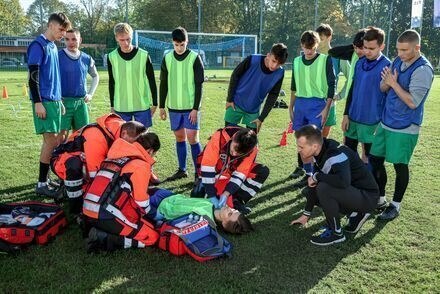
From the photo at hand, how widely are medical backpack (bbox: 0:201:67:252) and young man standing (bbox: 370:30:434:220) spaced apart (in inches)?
133

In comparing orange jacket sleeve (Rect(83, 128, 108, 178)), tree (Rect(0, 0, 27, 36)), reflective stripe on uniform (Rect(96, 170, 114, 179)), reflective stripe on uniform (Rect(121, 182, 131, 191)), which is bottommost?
reflective stripe on uniform (Rect(121, 182, 131, 191))

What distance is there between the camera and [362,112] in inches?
198

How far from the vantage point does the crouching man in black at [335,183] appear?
3916 millimetres

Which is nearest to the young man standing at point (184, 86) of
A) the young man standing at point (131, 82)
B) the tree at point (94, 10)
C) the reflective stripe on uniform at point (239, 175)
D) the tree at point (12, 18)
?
the young man standing at point (131, 82)

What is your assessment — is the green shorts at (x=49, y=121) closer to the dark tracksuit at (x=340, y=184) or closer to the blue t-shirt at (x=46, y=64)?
the blue t-shirt at (x=46, y=64)

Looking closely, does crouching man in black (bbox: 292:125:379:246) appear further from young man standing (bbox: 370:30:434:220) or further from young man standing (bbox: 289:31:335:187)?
young man standing (bbox: 289:31:335:187)

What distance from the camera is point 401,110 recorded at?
453cm

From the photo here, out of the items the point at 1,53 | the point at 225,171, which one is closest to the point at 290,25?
the point at 1,53

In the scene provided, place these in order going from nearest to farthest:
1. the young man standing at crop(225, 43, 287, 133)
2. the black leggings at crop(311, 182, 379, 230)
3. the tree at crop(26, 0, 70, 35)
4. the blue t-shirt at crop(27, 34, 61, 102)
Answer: the black leggings at crop(311, 182, 379, 230) < the blue t-shirt at crop(27, 34, 61, 102) < the young man standing at crop(225, 43, 287, 133) < the tree at crop(26, 0, 70, 35)

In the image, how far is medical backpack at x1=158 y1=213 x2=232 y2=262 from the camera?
12.1 feet

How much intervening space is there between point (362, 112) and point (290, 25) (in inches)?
1800

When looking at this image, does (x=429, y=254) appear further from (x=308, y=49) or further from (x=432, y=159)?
(x=432, y=159)

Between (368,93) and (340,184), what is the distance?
59.0 inches

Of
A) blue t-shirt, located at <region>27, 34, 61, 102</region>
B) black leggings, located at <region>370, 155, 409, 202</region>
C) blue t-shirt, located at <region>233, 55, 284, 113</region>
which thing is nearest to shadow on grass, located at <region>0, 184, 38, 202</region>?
blue t-shirt, located at <region>27, 34, 61, 102</region>
